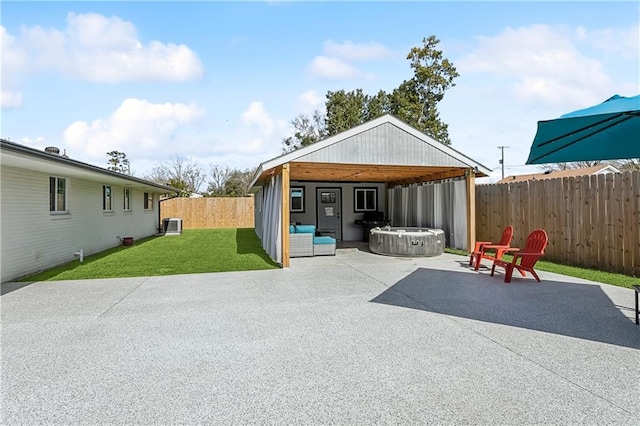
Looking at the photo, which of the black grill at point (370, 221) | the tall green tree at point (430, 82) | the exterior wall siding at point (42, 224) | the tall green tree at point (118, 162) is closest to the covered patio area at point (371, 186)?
the black grill at point (370, 221)

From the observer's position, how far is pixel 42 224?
855 centimetres

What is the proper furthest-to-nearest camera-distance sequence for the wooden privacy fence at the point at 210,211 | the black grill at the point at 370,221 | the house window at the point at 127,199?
the wooden privacy fence at the point at 210,211 → the house window at the point at 127,199 → the black grill at the point at 370,221

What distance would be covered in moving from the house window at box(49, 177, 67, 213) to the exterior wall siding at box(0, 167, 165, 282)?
0.43 ft

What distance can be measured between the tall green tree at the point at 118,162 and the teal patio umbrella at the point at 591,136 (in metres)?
38.7

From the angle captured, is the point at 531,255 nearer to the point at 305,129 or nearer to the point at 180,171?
the point at 305,129

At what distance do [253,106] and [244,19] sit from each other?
45.2ft

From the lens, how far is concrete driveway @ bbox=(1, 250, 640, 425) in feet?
8.41

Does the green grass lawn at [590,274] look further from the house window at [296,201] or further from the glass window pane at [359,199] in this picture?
the house window at [296,201]

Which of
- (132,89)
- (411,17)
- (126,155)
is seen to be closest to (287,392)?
(411,17)

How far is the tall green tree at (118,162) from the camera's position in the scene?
35.7 m

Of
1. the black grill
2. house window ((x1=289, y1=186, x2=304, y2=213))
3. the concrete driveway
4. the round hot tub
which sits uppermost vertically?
house window ((x1=289, y1=186, x2=304, y2=213))

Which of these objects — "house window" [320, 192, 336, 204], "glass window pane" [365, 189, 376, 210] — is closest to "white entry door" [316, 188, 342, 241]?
"house window" [320, 192, 336, 204]

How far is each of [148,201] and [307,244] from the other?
12.3m

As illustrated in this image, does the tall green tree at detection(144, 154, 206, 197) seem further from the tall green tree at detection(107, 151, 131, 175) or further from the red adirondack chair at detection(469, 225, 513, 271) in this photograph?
the red adirondack chair at detection(469, 225, 513, 271)
